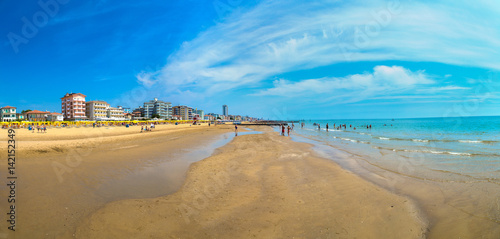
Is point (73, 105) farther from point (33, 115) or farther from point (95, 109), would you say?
point (33, 115)

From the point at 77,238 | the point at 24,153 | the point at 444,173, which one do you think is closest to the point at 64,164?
the point at 24,153

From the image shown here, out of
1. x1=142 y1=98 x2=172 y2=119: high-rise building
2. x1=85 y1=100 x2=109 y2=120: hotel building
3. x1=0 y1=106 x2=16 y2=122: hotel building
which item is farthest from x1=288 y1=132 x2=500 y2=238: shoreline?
x1=142 y1=98 x2=172 y2=119: high-rise building

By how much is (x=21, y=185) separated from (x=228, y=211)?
24.0 feet

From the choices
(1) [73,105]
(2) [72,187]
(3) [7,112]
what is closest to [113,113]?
(1) [73,105]

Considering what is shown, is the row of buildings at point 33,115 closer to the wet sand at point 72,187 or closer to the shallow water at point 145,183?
the wet sand at point 72,187

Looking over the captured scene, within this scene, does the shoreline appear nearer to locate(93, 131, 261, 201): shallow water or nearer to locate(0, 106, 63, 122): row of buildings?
locate(93, 131, 261, 201): shallow water

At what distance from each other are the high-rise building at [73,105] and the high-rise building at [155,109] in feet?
166

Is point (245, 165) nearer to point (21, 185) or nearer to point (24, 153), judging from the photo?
point (21, 185)

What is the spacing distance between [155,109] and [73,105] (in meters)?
55.6

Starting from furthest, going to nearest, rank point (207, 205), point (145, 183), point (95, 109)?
point (95, 109)
point (145, 183)
point (207, 205)

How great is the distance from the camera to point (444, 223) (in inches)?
185

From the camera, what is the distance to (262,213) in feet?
16.4

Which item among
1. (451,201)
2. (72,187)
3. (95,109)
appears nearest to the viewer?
(451,201)

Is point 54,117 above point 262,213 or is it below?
above
